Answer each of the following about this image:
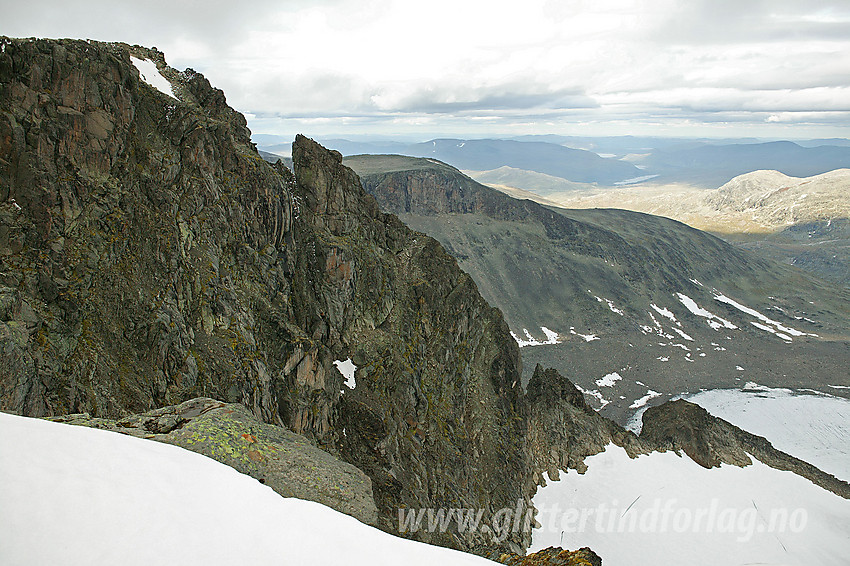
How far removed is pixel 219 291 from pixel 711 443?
53.7 metres

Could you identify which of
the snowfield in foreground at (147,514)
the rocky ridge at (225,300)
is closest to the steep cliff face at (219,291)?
the rocky ridge at (225,300)

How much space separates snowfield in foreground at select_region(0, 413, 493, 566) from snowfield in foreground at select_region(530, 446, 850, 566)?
3201 centimetres

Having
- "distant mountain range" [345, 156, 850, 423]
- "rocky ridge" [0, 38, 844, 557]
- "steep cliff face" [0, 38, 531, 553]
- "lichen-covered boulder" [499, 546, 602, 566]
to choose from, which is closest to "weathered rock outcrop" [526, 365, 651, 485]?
"rocky ridge" [0, 38, 844, 557]

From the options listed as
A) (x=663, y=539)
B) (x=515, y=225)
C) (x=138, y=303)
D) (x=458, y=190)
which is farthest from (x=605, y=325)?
(x=138, y=303)

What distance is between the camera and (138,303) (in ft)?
70.9

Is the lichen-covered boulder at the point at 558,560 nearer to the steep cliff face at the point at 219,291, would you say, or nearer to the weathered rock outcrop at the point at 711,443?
the steep cliff face at the point at 219,291

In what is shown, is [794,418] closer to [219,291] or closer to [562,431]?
[562,431]

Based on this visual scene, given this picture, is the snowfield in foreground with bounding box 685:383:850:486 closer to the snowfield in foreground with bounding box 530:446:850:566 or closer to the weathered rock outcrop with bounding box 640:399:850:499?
the weathered rock outcrop with bounding box 640:399:850:499

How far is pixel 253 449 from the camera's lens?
13492 millimetres

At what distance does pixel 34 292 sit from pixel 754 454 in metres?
66.1

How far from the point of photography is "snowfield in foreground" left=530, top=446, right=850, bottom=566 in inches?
1543

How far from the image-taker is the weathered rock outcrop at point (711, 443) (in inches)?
2053

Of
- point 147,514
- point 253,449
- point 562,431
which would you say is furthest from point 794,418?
point 147,514

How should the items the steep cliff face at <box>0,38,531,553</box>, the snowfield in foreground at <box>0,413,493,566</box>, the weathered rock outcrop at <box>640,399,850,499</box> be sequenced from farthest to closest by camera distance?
the weathered rock outcrop at <box>640,399,850,499</box> < the steep cliff face at <box>0,38,531,553</box> < the snowfield in foreground at <box>0,413,493,566</box>
